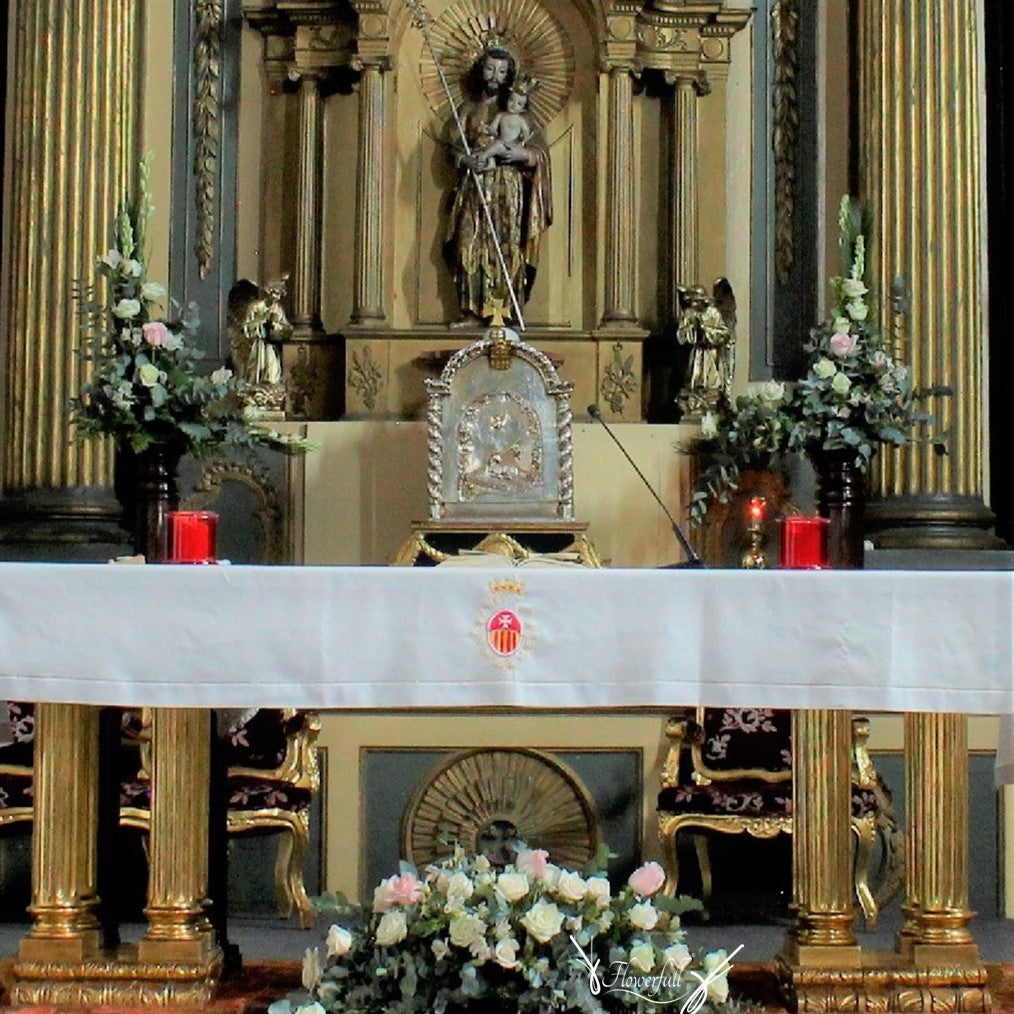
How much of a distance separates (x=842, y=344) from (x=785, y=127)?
8.51 ft

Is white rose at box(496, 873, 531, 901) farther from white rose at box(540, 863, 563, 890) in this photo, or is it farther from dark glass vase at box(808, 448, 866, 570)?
dark glass vase at box(808, 448, 866, 570)

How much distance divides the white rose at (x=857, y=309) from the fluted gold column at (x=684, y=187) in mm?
2168

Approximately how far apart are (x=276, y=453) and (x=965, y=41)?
2.80 m

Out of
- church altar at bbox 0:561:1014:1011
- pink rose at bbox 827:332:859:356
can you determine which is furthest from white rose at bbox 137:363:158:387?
pink rose at bbox 827:332:859:356

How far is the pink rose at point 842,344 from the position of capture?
475 cm

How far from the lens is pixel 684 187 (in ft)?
23.1

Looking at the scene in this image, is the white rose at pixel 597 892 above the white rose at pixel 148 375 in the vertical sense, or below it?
below

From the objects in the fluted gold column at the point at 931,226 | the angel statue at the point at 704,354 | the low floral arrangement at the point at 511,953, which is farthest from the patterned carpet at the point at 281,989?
the angel statue at the point at 704,354

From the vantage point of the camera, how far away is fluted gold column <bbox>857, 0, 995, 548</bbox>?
620cm

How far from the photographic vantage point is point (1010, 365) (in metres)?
7.14

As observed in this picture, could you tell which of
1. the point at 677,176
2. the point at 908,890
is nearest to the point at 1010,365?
the point at 677,176

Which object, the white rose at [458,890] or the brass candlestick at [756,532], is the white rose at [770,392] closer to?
the brass candlestick at [756,532]

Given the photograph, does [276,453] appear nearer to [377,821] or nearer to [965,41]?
[377,821]

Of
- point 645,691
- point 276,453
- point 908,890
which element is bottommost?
point 908,890
